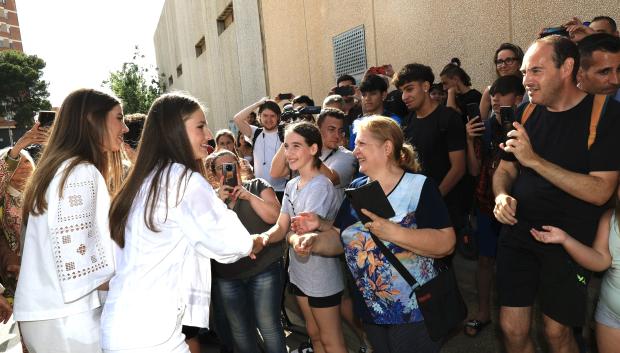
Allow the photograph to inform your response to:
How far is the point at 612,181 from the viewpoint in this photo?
2.31 meters

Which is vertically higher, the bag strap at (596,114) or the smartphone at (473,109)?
the smartphone at (473,109)

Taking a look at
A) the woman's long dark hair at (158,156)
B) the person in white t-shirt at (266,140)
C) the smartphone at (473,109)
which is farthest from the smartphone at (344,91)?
the woman's long dark hair at (158,156)

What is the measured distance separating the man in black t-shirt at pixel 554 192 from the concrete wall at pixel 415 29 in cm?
243

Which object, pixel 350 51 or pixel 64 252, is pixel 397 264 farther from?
pixel 350 51

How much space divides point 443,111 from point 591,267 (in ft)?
5.63

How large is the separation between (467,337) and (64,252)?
3025 millimetres

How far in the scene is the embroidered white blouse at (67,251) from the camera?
202 centimetres

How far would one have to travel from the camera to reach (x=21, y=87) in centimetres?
5072

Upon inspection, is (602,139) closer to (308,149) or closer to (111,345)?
(308,149)

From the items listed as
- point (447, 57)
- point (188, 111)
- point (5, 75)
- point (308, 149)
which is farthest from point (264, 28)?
point (5, 75)

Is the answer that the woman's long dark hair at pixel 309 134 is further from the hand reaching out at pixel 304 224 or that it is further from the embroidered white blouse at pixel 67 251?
the embroidered white blouse at pixel 67 251

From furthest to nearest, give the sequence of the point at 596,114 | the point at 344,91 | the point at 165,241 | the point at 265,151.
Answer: the point at 265,151
the point at 344,91
the point at 596,114
the point at 165,241

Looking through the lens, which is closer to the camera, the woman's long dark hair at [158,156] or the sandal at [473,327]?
the woman's long dark hair at [158,156]

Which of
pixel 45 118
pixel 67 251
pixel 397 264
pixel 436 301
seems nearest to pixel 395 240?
pixel 397 264
